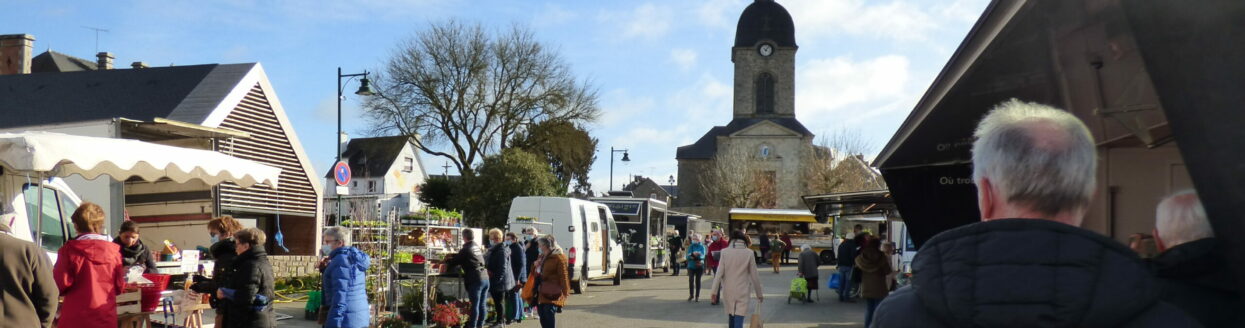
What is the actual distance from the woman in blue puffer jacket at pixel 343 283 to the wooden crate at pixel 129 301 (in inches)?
63.7

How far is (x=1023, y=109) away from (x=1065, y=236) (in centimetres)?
38

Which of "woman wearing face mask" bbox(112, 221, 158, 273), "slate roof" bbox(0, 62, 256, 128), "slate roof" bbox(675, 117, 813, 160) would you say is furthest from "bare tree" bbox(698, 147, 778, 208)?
"woman wearing face mask" bbox(112, 221, 158, 273)

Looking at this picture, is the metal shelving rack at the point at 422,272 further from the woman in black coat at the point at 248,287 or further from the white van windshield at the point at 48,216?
the woman in black coat at the point at 248,287

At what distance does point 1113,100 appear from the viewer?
5469mm

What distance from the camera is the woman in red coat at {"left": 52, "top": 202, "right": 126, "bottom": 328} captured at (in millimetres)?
7250

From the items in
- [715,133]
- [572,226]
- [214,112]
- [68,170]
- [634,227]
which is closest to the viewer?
[68,170]

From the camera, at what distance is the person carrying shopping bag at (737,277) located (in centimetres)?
1256

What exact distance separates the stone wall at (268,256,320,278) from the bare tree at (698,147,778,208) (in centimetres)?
5385

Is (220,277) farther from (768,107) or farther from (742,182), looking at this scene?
(768,107)

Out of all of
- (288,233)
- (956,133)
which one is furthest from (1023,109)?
(288,233)

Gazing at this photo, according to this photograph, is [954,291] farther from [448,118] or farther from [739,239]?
[448,118]

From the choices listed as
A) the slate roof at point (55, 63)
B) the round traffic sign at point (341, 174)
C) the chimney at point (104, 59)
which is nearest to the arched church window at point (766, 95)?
the slate roof at point (55, 63)

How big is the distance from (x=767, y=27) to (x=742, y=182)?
1646cm

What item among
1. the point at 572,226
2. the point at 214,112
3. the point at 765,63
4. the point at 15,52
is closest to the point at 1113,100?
the point at 572,226
